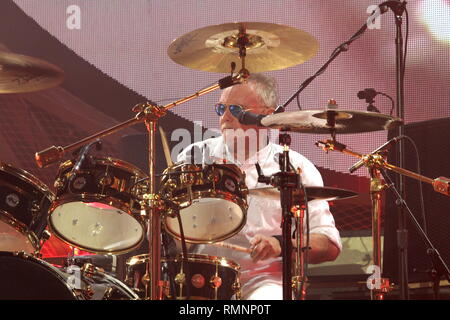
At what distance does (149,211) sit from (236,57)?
2.73 feet

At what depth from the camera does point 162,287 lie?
8.89 ft

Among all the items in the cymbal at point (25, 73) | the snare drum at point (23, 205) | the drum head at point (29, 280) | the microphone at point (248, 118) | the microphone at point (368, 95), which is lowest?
the drum head at point (29, 280)

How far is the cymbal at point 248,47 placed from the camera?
2748 mm

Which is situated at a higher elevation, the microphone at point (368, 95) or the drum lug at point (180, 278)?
the microphone at point (368, 95)

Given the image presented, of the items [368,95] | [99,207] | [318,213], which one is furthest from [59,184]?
[368,95]

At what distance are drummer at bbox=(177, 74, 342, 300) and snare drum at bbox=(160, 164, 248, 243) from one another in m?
0.40

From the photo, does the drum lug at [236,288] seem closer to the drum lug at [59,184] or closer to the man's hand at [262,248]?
the man's hand at [262,248]

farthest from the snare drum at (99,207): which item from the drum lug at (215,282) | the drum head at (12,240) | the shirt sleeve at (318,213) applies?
the shirt sleeve at (318,213)

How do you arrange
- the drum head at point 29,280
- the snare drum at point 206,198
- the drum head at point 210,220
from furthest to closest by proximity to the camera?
the drum head at point 210,220 → the snare drum at point 206,198 → the drum head at point 29,280

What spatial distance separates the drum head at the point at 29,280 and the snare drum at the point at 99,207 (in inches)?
18.0

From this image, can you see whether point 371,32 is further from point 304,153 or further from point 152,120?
point 152,120

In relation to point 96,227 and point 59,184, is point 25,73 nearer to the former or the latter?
point 59,184

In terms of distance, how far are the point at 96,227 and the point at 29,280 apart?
74 cm

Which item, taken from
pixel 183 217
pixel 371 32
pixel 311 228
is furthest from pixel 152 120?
pixel 371 32
